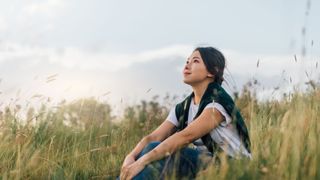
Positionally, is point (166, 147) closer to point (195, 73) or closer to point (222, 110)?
point (222, 110)

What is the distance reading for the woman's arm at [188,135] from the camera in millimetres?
4570

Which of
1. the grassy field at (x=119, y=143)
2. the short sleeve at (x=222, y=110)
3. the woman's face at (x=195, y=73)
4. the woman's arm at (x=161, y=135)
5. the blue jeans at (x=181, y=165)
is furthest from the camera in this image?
the woman's arm at (x=161, y=135)

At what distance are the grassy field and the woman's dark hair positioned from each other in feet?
1.81

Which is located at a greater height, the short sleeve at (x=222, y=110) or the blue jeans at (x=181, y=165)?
the short sleeve at (x=222, y=110)

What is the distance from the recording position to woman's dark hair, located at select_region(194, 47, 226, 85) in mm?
5000

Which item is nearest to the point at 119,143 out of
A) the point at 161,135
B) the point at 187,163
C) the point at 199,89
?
the point at 161,135

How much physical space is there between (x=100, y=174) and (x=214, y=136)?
174 cm

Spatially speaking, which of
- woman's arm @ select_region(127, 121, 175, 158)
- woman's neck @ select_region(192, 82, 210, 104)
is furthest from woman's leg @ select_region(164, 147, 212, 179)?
woman's arm @ select_region(127, 121, 175, 158)

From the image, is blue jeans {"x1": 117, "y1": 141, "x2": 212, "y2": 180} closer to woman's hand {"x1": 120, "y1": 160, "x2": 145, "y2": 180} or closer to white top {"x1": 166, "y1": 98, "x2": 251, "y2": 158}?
woman's hand {"x1": 120, "y1": 160, "x2": 145, "y2": 180}

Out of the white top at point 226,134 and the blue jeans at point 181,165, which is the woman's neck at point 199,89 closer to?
the white top at point 226,134

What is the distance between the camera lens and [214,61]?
5004 millimetres

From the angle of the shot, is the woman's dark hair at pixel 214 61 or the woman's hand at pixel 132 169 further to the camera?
the woman's dark hair at pixel 214 61

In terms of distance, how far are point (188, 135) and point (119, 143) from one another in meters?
2.89

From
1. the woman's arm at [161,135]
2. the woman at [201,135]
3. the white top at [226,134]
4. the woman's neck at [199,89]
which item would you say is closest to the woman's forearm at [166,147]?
the woman at [201,135]
